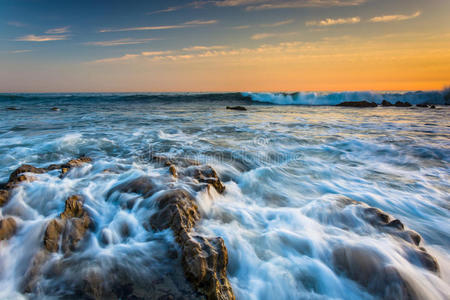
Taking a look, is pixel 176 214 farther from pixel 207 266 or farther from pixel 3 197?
pixel 3 197

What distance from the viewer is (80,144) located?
605cm

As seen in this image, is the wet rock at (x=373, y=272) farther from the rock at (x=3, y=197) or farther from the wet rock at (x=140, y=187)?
the rock at (x=3, y=197)

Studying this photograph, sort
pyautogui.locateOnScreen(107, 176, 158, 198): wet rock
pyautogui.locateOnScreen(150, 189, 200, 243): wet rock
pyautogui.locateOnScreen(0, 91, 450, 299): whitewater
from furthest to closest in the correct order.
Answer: pyautogui.locateOnScreen(107, 176, 158, 198): wet rock < pyautogui.locateOnScreen(150, 189, 200, 243): wet rock < pyautogui.locateOnScreen(0, 91, 450, 299): whitewater

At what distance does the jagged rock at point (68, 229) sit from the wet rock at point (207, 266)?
1095 millimetres

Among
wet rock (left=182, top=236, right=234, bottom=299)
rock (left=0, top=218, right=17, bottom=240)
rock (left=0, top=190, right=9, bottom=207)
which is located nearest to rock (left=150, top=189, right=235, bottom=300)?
wet rock (left=182, top=236, right=234, bottom=299)

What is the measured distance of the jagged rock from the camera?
2.02 m

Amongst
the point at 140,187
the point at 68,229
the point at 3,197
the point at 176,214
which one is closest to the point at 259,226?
the point at 176,214

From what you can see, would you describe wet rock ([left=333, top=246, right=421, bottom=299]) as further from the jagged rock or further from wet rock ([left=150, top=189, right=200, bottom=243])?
the jagged rock

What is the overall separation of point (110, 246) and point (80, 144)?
4845 millimetres

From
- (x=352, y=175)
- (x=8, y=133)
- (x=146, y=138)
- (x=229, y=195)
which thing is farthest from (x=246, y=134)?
(x=8, y=133)

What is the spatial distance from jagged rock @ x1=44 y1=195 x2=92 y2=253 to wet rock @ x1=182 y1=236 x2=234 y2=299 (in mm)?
1095

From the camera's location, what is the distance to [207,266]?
65.9 inches

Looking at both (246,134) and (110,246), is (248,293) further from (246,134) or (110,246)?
(246,134)

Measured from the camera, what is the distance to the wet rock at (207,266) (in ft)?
5.18
